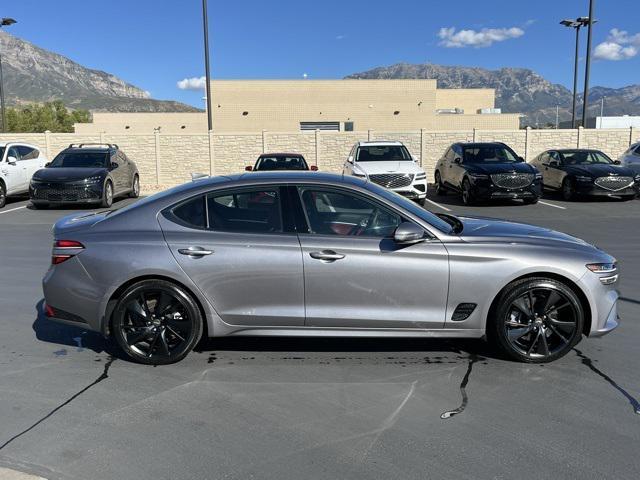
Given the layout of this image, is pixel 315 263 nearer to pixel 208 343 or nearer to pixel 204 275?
pixel 204 275

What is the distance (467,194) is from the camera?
623 inches

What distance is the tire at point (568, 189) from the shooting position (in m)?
16.5

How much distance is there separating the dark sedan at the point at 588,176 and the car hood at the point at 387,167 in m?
4.87

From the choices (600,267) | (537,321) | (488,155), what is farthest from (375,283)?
(488,155)

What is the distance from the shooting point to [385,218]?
4504mm

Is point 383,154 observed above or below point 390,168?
above

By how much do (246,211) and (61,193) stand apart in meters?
11.8

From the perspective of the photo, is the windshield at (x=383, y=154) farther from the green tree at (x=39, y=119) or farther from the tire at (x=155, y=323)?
the green tree at (x=39, y=119)

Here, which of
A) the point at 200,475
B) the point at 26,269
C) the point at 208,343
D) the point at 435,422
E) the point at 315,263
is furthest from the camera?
the point at 26,269

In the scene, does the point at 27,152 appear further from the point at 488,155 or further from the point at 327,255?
the point at 327,255

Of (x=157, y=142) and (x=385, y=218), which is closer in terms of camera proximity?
(x=385, y=218)

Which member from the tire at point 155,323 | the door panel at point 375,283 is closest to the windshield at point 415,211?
the door panel at point 375,283

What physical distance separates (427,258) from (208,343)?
211 cm

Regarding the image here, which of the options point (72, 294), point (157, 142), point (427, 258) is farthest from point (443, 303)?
point (157, 142)
